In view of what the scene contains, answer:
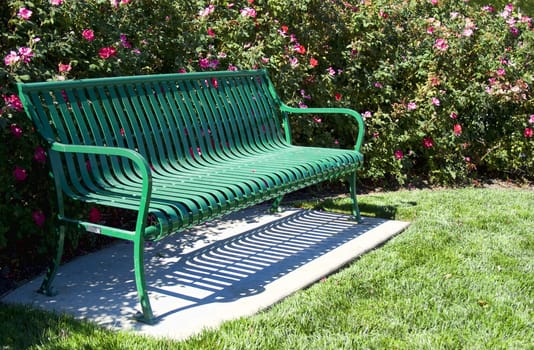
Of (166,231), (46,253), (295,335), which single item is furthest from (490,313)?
(46,253)

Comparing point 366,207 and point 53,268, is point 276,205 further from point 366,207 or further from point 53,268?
point 53,268

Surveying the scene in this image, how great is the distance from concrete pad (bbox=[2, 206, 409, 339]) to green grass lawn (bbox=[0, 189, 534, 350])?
0.12 m

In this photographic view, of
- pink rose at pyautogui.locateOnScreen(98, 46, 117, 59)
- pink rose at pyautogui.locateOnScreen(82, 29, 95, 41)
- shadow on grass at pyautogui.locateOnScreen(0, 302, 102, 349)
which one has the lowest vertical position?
shadow on grass at pyautogui.locateOnScreen(0, 302, 102, 349)

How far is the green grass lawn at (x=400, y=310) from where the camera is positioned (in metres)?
3.08

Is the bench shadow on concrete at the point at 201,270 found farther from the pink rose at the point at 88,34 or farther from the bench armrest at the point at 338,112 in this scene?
the pink rose at the point at 88,34

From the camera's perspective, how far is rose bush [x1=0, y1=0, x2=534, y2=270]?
5434mm

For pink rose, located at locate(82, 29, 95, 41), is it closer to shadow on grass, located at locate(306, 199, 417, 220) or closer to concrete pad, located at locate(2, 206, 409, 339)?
concrete pad, located at locate(2, 206, 409, 339)

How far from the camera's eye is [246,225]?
16.5 feet

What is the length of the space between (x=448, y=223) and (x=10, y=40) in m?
3.21

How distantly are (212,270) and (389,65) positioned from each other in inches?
132

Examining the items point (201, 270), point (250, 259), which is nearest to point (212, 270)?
point (201, 270)

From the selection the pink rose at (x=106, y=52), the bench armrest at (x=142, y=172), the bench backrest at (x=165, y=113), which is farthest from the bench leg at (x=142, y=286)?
the pink rose at (x=106, y=52)

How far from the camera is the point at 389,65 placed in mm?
6617

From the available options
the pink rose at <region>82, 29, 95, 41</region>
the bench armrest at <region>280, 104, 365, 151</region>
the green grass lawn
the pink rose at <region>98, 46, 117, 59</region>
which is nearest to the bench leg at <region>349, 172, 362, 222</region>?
the bench armrest at <region>280, 104, 365, 151</region>
